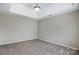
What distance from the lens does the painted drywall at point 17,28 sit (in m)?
1.85

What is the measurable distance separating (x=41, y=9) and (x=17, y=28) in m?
0.68

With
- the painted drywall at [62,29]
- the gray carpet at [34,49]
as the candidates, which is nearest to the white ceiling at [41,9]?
the painted drywall at [62,29]

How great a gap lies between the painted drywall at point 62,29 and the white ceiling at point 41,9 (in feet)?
0.33

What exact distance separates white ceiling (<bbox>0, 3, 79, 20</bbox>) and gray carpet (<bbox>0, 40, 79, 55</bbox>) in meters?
0.59

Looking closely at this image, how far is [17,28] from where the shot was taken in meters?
1.94

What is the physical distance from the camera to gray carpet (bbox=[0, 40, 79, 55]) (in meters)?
1.73

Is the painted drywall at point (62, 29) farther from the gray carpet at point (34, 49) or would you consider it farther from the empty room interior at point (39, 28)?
the gray carpet at point (34, 49)

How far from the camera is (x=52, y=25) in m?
1.89

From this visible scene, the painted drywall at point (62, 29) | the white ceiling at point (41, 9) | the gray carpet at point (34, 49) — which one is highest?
the white ceiling at point (41, 9)

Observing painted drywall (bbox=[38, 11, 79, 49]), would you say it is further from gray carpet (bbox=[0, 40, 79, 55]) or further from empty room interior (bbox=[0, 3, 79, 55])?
gray carpet (bbox=[0, 40, 79, 55])

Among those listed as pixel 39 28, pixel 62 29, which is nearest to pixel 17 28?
pixel 39 28
